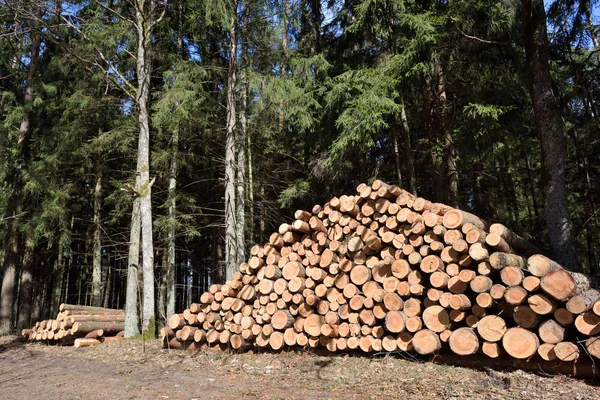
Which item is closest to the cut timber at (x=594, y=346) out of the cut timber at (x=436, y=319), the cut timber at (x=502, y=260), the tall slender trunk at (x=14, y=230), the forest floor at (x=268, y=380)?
the forest floor at (x=268, y=380)

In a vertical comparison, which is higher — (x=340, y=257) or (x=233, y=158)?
(x=233, y=158)

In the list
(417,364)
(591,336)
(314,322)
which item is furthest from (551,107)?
(314,322)

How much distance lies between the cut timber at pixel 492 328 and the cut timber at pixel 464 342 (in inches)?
4.5

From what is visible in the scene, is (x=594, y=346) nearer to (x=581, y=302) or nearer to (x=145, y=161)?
(x=581, y=302)

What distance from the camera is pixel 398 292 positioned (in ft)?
19.0

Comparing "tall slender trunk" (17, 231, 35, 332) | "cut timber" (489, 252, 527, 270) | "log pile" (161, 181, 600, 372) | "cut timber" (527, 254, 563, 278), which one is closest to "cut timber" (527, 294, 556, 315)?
"log pile" (161, 181, 600, 372)

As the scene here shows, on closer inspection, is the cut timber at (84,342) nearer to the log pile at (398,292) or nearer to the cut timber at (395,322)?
the log pile at (398,292)

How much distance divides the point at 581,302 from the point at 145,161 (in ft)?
30.6

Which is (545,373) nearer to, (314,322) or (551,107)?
(314,322)

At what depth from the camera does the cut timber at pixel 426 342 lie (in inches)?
205

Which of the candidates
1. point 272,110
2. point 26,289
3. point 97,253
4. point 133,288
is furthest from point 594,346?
point 26,289

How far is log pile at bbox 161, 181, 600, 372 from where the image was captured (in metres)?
4.53

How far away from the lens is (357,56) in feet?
39.5

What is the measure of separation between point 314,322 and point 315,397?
199 centimetres
